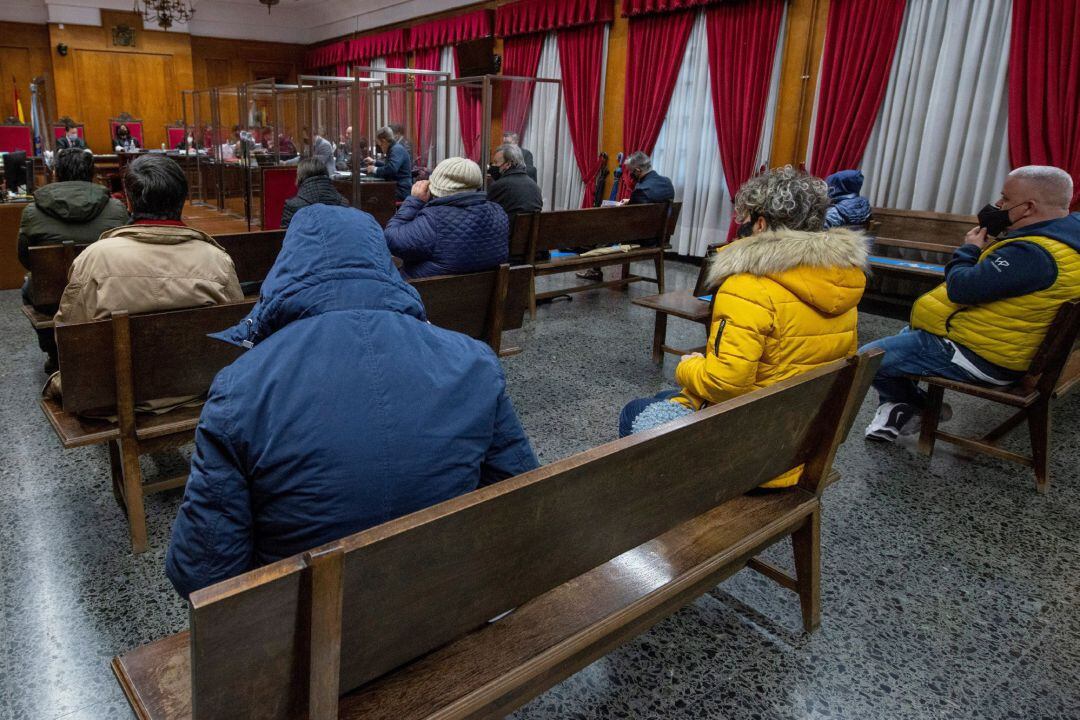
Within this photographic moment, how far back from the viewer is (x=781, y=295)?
181 centimetres

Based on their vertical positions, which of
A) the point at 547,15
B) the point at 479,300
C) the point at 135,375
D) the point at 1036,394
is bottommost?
the point at 1036,394

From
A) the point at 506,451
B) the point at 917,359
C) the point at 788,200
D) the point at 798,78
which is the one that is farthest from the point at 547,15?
the point at 506,451

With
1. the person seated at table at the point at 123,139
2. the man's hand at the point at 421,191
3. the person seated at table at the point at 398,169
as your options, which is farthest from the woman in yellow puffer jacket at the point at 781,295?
the person seated at table at the point at 123,139

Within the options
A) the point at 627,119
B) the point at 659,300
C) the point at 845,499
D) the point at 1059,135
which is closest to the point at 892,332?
the point at 1059,135

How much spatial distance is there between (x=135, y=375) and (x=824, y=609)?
6.72 feet

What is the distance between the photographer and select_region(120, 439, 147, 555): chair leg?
6.76 ft

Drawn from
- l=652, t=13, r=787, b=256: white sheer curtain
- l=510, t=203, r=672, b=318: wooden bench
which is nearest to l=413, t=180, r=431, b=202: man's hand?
l=510, t=203, r=672, b=318: wooden bench

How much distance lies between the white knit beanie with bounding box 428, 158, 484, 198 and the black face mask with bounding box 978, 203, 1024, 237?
208 cm

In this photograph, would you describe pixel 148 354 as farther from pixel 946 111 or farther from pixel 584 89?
pixel 584 89

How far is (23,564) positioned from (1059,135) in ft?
19.6

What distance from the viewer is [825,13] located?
19.6 ft

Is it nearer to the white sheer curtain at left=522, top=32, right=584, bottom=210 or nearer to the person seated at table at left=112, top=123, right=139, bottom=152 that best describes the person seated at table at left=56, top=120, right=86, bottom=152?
the person seated at table at left=112, top=123, right=139, bottom=152

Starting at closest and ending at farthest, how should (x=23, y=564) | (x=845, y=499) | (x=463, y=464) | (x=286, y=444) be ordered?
(x=286, y=444) → (x=463, y=464) → (x=23, y=564) → (x=845, y=499)

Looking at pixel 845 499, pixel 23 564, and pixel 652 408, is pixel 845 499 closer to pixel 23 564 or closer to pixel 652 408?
pixel 652 408
